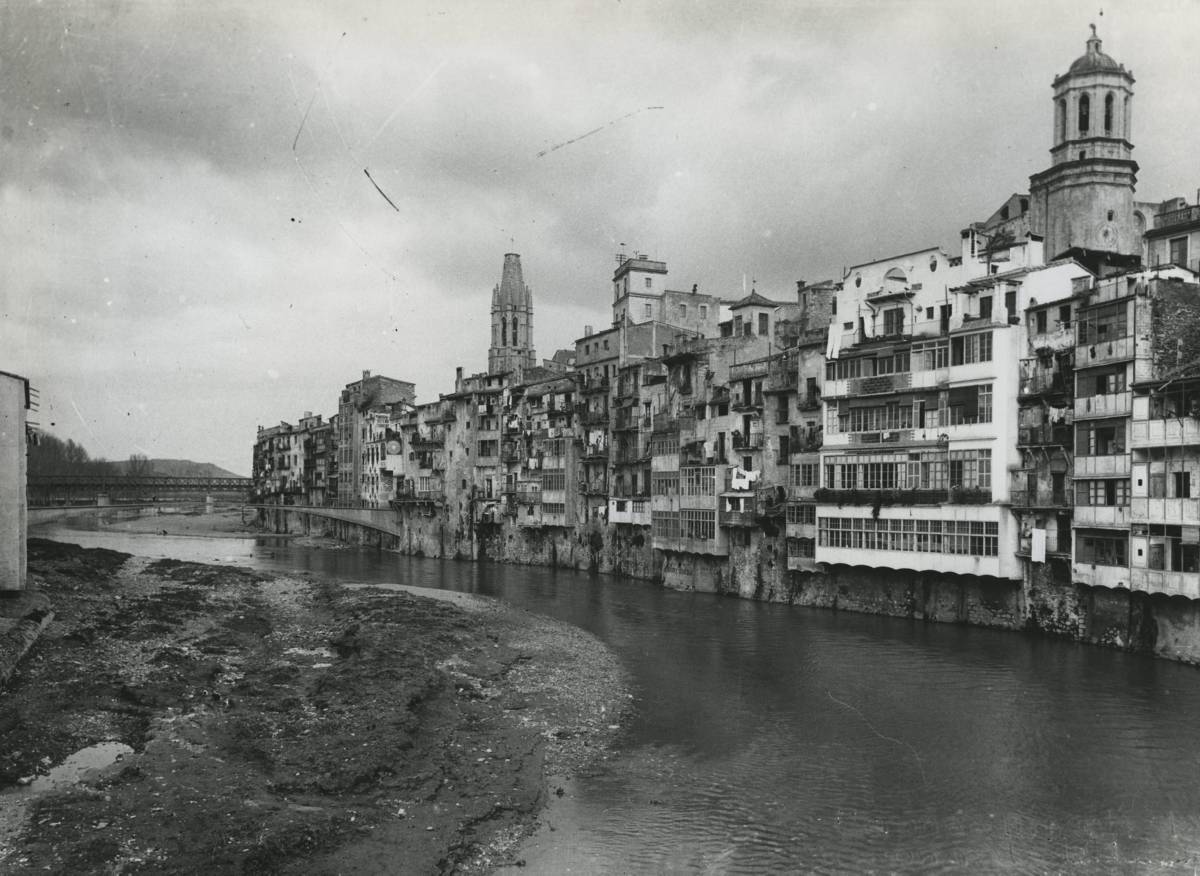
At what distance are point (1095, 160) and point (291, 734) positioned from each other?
194ft

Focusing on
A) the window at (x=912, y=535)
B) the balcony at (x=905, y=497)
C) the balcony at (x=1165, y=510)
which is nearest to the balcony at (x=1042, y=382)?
the balcony at (x=905, y=497)

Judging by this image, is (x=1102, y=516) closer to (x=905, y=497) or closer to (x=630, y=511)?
(x=905, y=497)

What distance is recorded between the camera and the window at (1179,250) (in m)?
49.7

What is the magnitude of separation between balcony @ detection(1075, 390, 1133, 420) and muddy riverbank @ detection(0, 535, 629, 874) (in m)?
21.8

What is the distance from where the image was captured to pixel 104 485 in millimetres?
114312

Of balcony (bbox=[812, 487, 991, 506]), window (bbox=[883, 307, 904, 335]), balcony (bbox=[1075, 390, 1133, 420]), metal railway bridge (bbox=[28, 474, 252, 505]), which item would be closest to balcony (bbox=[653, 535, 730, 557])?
balcony (bbox=[812, 487, 991, 506])

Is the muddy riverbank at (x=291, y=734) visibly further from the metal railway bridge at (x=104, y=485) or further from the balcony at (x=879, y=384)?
the metal railway bridge at (x=104, y=485)

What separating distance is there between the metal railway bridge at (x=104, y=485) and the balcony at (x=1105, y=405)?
107 m

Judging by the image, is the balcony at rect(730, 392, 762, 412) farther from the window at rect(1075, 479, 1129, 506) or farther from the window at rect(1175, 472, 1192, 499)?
the window at rect(1175, 472, 1192, 499)

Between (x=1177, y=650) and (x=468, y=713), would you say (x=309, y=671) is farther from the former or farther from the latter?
(x=1177, y=650)

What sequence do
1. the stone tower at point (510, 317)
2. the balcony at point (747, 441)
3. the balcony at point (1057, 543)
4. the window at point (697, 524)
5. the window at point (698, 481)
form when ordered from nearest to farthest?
the balcony at point (1057, 543), the balcony at point (747, 441), the window at point (697, 524), the window at point (698, 481), the stone tower at point (510, 317)

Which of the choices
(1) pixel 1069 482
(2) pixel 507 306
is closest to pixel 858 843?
(1) pixel 1069 482

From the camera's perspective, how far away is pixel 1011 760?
24.2m

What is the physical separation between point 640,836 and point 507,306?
13311 centimetres
